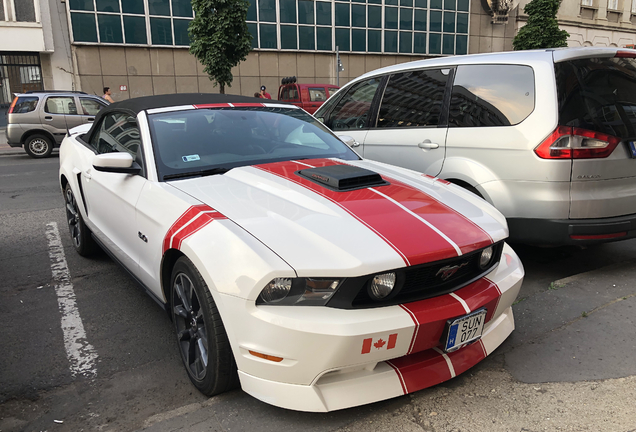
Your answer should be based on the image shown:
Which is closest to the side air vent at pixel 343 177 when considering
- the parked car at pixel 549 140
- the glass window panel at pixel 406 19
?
the parked car at pixel 549 140

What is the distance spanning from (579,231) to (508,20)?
31659mm

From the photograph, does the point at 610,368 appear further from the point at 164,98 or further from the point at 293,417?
the point at 164,98

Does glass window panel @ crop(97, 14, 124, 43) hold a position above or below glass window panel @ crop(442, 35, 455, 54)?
above

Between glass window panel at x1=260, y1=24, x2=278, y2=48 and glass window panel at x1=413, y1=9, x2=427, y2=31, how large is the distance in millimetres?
8308

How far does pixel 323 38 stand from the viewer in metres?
26.0

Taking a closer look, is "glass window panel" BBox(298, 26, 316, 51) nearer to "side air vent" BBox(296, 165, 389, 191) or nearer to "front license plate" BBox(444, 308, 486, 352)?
"side air vent" BBox(296, 165, 389, 191)

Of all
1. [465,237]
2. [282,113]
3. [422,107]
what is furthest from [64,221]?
[465,237]

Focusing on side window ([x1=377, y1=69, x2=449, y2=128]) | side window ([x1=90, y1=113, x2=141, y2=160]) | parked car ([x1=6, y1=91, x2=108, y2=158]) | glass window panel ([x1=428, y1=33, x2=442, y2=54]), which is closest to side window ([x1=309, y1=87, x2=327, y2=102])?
parked car ([x1=6, y1=91, x2=108, y2=158])

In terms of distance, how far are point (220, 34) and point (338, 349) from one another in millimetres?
16988

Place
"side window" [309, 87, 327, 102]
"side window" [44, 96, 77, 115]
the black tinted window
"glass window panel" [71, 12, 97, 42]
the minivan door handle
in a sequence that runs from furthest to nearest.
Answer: "glass window panel" [71, 12, 97, 42]
"side window" [309, 87, 327, 102]
"side window" [44, 96, 77, 115]
the black tinted window
the minivan door handle

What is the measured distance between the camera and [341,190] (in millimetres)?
2914

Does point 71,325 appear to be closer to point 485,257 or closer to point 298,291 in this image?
point 298,291

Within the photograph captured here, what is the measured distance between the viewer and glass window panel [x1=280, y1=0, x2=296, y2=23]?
81.4 feet

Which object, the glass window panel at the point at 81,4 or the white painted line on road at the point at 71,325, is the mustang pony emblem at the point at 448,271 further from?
the glass window panel at the point at 81,4
